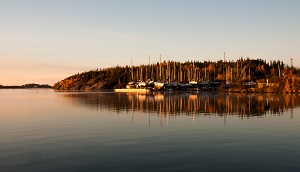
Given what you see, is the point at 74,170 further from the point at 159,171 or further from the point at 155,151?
the point at 155,151

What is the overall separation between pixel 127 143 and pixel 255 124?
719 inches

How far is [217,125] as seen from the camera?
36188 mm

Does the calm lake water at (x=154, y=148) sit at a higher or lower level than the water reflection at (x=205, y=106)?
lower

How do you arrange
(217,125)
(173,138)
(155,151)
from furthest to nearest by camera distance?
(217,125) < (173,138) < (155,151)

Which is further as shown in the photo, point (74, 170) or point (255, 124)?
point (255, 124)

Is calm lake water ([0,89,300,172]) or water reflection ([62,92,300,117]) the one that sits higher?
water reflection ([62,92,300,117])

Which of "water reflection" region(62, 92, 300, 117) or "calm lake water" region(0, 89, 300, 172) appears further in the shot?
"water reflection" region(62, 92, 300, 117)

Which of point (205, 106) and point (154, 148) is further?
point (205, 106)

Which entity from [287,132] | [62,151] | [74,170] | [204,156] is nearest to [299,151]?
[204,156]

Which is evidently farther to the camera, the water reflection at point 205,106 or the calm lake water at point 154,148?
the water reflection at point 205,106

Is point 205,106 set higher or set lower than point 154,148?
higher

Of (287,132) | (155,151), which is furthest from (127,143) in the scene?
(287,132)

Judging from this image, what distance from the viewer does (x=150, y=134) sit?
30234mm

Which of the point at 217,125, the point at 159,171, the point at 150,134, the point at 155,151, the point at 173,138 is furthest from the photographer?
the point at 217,125
